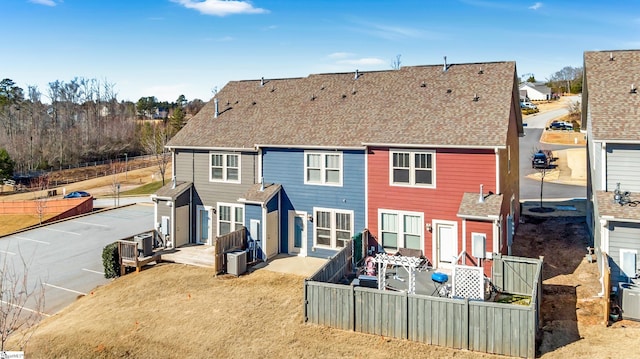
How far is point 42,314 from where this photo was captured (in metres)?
15.4

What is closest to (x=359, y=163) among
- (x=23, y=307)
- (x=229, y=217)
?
(x=229, y=217)

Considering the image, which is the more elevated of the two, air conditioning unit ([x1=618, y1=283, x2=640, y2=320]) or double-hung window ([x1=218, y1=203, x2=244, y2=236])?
double-hung window ([x1=218, y1=203, x2=244, y2=236])

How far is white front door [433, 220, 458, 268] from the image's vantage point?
650 inches

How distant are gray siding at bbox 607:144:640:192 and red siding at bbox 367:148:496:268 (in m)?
3.75

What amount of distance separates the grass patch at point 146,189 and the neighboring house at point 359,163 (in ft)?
94.2

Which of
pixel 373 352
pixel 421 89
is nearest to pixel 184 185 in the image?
pixel 421 89

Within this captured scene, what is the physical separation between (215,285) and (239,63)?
71.6 feet

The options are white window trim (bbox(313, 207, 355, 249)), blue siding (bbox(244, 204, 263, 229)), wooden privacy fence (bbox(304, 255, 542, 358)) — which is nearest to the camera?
wooden privacy fence (bbox(304, 255, 542, 358))

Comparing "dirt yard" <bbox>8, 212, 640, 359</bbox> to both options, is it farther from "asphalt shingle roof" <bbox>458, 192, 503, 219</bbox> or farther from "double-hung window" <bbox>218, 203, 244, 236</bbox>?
"double-hung window" <bbox>218, 203, 244, 236</bbox>

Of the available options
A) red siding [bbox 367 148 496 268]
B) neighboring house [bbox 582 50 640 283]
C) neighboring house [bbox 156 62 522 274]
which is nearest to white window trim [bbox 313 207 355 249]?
neighboring house [bbox 156 62 522 274]

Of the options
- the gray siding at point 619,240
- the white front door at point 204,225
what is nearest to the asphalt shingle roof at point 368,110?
the white front door at point 204,225

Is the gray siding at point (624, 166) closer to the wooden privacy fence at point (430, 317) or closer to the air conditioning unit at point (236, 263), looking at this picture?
the wooden privacy fence at point (430, 317)

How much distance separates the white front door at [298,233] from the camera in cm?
1966

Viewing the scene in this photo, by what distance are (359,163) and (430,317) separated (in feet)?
27.9
